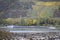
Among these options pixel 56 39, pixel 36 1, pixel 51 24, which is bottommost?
pixel 56 39

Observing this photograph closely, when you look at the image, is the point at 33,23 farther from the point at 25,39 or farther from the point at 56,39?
the point at 56,39

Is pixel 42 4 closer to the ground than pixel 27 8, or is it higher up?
higher up

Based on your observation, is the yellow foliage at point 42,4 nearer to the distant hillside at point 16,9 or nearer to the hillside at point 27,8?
the hillside at point 27,8

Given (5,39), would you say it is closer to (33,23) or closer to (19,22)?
(19,22)

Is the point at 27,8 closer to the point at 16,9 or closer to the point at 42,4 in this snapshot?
the point at 16,9

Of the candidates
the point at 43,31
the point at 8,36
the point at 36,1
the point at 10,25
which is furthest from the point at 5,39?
the point at 36,1

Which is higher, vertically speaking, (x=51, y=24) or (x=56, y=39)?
(x=51, y=24)

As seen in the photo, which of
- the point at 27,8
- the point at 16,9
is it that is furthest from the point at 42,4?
the point at 16,9

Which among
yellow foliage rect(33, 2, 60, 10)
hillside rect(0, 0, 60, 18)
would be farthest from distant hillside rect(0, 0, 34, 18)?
yellow foliage rect(33, 2, 60, 10)

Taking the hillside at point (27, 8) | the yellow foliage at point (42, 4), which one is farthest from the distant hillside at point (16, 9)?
the yellow foliage at point (42, 4)

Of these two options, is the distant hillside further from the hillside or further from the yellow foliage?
the yellow foliage

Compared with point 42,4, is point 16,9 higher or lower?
lower
